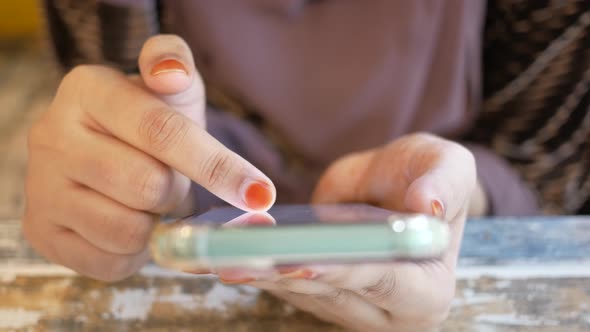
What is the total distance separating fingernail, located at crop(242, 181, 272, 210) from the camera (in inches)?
9.7

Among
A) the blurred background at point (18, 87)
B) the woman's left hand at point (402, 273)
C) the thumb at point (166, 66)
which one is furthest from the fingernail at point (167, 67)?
the blurred background at point (18, 87)

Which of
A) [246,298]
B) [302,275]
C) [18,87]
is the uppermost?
[302,275]

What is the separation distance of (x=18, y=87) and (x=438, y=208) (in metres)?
0.96

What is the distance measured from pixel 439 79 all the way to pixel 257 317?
1.13 ft

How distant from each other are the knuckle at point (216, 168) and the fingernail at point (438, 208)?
0.10 meters

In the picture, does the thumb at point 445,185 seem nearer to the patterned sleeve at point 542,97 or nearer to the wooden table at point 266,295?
the wooden table at point 266,295

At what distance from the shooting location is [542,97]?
52 cm

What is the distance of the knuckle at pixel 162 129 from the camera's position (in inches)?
10.8

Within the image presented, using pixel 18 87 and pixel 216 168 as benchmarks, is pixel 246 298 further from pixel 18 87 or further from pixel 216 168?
pixel 18 87

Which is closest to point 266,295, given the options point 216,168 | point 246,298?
point 246,298

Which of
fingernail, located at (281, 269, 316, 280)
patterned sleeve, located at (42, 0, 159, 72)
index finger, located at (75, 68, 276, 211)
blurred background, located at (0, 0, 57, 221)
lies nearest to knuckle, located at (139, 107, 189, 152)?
index finger, located at (75, 68, 276, 211)

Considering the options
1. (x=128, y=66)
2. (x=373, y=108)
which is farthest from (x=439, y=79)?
(x=128, y=66)

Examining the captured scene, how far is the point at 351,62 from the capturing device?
0.54m

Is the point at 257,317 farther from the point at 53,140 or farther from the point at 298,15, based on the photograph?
the point at 298,15
